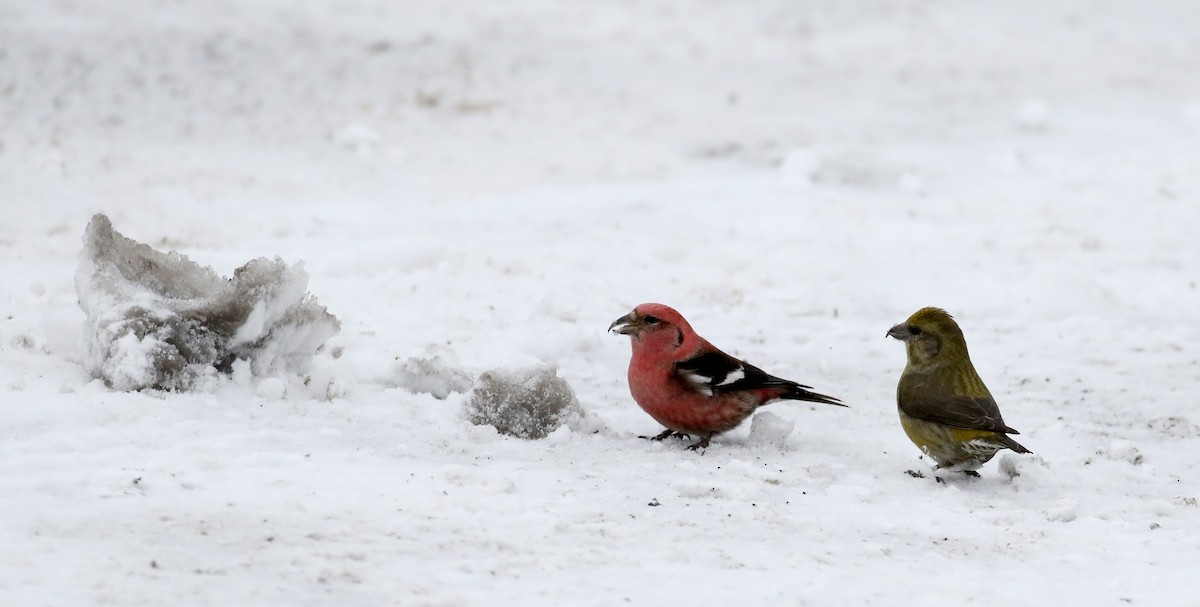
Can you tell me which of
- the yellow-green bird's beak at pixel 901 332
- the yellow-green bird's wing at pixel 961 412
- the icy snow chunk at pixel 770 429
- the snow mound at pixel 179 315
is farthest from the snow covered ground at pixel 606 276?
the yellow-green bird's beak at pixel 901 332

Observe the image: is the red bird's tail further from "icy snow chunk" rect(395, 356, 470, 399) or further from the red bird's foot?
"icy snow chunk" rect(395, 356, 470, 399)

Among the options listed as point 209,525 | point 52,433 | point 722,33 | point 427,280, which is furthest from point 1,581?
point 722,33

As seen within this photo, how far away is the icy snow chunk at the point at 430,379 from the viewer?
6.10 meters

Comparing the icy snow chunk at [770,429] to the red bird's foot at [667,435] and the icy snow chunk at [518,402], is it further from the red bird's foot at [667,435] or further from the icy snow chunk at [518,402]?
the icy snow chunk at [518,402]

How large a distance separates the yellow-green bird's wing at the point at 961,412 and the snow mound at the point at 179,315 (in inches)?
116

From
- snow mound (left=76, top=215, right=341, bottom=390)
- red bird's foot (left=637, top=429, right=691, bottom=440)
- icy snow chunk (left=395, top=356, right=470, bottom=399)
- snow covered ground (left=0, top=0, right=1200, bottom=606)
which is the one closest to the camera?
snow covered ground (left=0, top=0, right=1200, bottom=606)

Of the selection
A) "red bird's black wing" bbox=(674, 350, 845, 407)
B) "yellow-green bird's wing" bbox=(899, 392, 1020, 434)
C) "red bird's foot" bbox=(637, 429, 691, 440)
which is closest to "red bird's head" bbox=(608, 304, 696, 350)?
"red bird's black wing" bbox=(674, 350, 845, 407)

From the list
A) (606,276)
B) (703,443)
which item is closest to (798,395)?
(703,443)

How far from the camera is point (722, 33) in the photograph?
17250 mm

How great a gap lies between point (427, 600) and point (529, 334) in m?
3.75

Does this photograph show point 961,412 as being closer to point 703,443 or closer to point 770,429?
point 770,429

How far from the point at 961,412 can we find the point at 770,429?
3.27ft

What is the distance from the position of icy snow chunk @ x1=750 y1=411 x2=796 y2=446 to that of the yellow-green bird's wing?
67 centimetres

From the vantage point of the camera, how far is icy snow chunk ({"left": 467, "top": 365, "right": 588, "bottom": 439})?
5.65 metres
